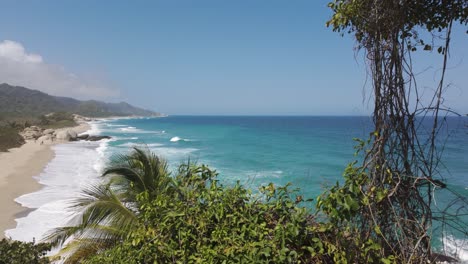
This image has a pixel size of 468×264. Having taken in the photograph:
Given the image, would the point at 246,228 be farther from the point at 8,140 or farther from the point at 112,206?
the point at 8,140

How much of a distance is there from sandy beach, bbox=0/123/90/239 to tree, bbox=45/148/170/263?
741 centimetres

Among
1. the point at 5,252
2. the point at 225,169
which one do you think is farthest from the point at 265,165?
the point at 5,252

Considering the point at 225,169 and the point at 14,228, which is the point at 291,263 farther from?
the point at 225,169

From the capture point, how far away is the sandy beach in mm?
12484

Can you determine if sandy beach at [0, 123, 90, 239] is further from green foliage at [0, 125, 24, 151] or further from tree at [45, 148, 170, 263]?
tree at [45, 148, 170, 263]

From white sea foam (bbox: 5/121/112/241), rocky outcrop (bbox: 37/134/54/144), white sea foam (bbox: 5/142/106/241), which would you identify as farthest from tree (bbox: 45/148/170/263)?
rocky outcrop (bbox: 37/134/54/144)

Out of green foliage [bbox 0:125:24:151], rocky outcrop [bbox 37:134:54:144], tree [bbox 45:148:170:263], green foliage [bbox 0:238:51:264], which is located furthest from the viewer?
rocky outcrop [bbox 37:134:54:144]

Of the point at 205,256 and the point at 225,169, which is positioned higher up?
the point at 205,256

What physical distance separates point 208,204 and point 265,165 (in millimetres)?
24784

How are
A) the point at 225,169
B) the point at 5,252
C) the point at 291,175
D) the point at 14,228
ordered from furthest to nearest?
1. the point at 225,169
2. the point at 291,175
3. the point at 14,228
4. the point at 5,252

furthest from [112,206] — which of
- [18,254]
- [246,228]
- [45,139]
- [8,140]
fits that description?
[45,139]

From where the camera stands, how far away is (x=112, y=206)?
177 inches

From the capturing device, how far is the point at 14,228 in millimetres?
10875

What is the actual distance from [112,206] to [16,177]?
18575 mm
